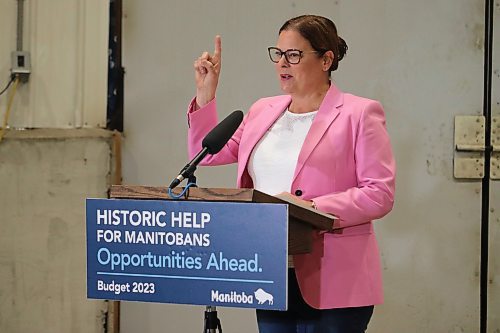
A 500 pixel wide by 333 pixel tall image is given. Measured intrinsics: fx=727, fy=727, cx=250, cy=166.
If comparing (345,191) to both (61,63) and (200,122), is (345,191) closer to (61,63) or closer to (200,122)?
(200,122)

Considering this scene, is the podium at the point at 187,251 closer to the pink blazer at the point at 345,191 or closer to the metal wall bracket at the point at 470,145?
the pink blazer at the point at 345,191

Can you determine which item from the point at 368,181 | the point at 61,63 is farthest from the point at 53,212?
A: the point at 368,181

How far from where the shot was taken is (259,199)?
1.47m

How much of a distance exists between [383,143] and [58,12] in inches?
90.8

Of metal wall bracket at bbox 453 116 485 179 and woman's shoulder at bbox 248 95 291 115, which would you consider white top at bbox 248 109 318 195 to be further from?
metal wall bracket at bbox 453 116 485 179

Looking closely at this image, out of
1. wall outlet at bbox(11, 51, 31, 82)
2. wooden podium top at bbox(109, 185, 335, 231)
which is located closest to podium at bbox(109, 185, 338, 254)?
wooden podium top at bbox(109, 185, 335, 231)

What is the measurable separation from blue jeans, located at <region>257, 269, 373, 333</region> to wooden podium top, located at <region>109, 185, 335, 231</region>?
317mm

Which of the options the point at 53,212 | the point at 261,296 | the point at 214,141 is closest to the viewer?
the point at 261,296

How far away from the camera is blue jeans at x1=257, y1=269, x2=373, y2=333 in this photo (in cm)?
186

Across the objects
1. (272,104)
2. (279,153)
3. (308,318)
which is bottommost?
(308,318)

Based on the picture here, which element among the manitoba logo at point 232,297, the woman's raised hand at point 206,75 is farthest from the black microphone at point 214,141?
the woman's raised hand at point 206,75

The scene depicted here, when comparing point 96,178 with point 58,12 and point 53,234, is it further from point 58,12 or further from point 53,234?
point 58,12

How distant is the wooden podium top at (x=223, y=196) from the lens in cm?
146

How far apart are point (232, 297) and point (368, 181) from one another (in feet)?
1.99
